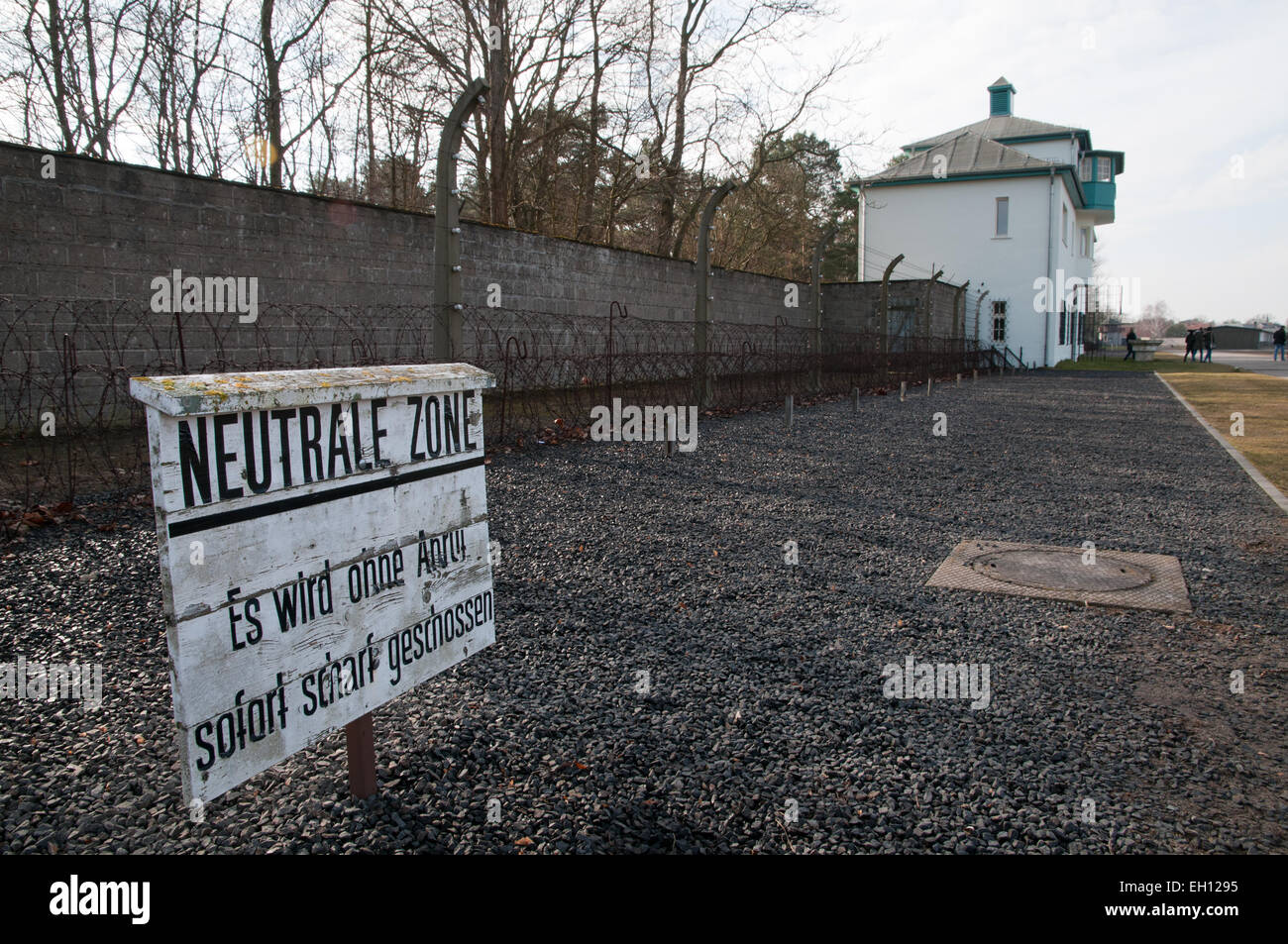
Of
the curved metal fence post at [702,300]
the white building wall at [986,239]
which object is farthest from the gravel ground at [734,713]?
the white building wall at [986,239]

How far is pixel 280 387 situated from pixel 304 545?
0.42 metres

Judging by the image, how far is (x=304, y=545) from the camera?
225cm

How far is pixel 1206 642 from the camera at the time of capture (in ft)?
12.8

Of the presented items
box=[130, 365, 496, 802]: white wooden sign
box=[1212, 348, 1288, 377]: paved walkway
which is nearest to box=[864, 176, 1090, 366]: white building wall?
box=[1212, 348, 1288, 377]: paved walkway

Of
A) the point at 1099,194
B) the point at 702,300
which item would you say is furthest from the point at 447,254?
the point at 1099,194

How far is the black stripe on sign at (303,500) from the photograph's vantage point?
6.41 feet

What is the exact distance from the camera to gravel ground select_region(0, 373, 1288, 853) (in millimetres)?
2426

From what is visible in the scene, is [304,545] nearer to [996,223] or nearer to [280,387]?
[280,387]

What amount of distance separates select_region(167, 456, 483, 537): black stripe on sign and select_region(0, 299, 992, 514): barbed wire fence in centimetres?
440

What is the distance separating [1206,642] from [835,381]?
16370mm

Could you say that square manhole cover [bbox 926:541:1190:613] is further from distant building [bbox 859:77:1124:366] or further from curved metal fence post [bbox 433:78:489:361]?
distant building [bbox 859:77:1124:366]

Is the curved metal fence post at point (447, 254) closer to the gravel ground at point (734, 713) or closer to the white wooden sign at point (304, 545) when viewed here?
the gravel ground at point (734, 713)
